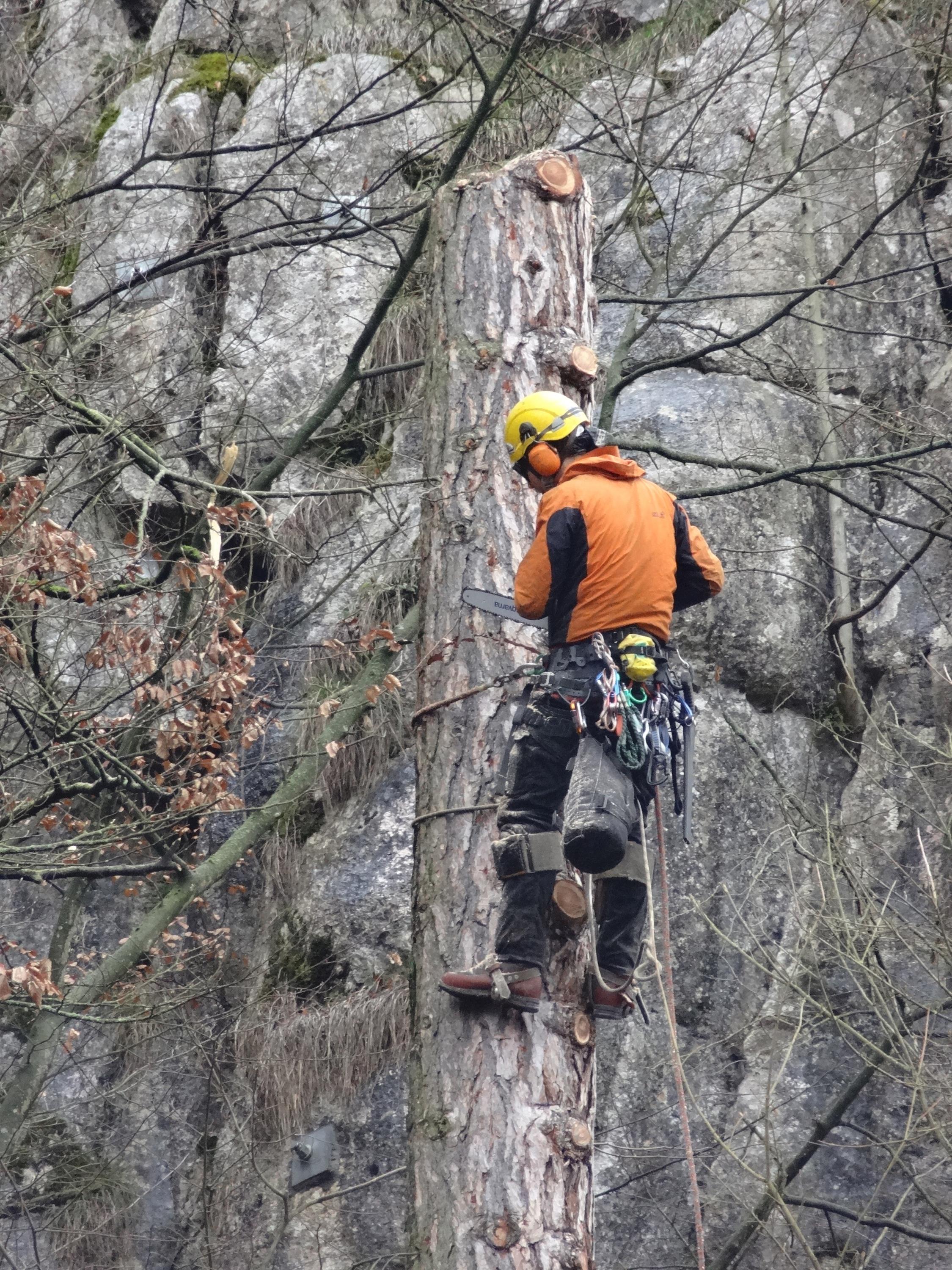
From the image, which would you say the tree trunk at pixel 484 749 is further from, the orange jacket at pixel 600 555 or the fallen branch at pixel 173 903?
the fallen branch at pixel 173 903

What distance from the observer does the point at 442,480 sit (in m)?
5.12

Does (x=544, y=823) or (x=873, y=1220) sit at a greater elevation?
(x=544, y=823)

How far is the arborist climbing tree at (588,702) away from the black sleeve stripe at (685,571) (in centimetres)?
1

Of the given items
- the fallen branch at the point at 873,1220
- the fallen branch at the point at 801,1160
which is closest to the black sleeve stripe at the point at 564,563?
the fallen branch at the point at 801,1160

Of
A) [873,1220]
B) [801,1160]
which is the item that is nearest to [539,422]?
[801,1160]

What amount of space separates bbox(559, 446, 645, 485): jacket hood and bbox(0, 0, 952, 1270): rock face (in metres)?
2.27

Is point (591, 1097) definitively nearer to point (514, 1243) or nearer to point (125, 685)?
point (514, 1243)

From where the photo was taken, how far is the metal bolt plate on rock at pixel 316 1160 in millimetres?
8820

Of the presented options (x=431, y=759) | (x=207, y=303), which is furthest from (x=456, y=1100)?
(x=207, y=303)

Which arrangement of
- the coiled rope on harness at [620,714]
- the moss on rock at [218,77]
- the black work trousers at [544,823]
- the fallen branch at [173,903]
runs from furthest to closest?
the moss on rock at [218,77]
the fallen branch at [173,903]
the coiled rope on harness at [620,714]
the black work trousers at [544,823]

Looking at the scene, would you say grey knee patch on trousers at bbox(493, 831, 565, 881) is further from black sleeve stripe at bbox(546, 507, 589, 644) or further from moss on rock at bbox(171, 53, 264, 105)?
moss on rock at bbox(171, 53, 264, 105)

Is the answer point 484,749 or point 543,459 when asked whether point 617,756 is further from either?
point 543,459

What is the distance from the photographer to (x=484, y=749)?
4.71 meters

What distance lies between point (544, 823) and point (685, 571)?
1.28 meters
